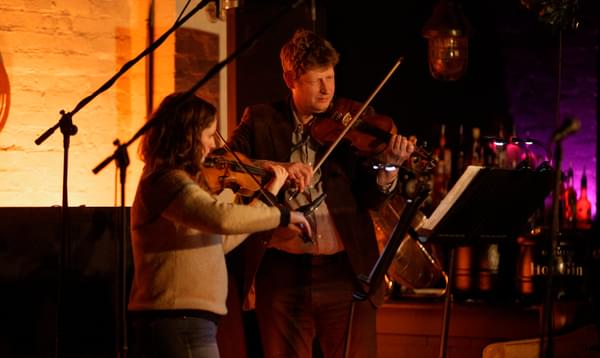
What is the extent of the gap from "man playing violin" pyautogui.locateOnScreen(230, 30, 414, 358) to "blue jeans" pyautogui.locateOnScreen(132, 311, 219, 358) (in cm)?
79

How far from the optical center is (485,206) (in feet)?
12.3

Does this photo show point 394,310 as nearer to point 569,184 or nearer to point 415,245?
point 415,245

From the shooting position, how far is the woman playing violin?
3258mm

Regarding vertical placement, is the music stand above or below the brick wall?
below

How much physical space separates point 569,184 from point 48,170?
3.86 metres

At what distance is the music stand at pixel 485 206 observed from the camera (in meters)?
3.66

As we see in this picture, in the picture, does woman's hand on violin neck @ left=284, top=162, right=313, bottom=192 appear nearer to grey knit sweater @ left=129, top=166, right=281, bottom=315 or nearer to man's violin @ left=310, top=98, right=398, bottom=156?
man's violin @ left=310, top=98, right=398, bottom=156

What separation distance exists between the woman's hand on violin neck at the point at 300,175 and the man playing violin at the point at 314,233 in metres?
0.11

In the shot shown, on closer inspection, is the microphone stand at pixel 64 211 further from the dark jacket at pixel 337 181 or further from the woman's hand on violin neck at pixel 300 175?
the woman's hand on violin neck at pixel 300 175

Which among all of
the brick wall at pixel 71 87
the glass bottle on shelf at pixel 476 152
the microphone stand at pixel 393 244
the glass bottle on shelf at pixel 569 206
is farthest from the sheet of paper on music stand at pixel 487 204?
the glass bottle on shelf at pixel 569 206

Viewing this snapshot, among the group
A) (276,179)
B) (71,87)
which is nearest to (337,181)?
(276,179)

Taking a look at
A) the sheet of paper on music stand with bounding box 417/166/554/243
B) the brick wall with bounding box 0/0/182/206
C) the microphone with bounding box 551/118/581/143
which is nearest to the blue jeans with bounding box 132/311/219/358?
the sheet of paper on music stand with bounding box 417/166/554/243

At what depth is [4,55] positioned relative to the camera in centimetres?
500

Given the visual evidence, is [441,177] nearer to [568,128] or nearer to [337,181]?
[337,181]
